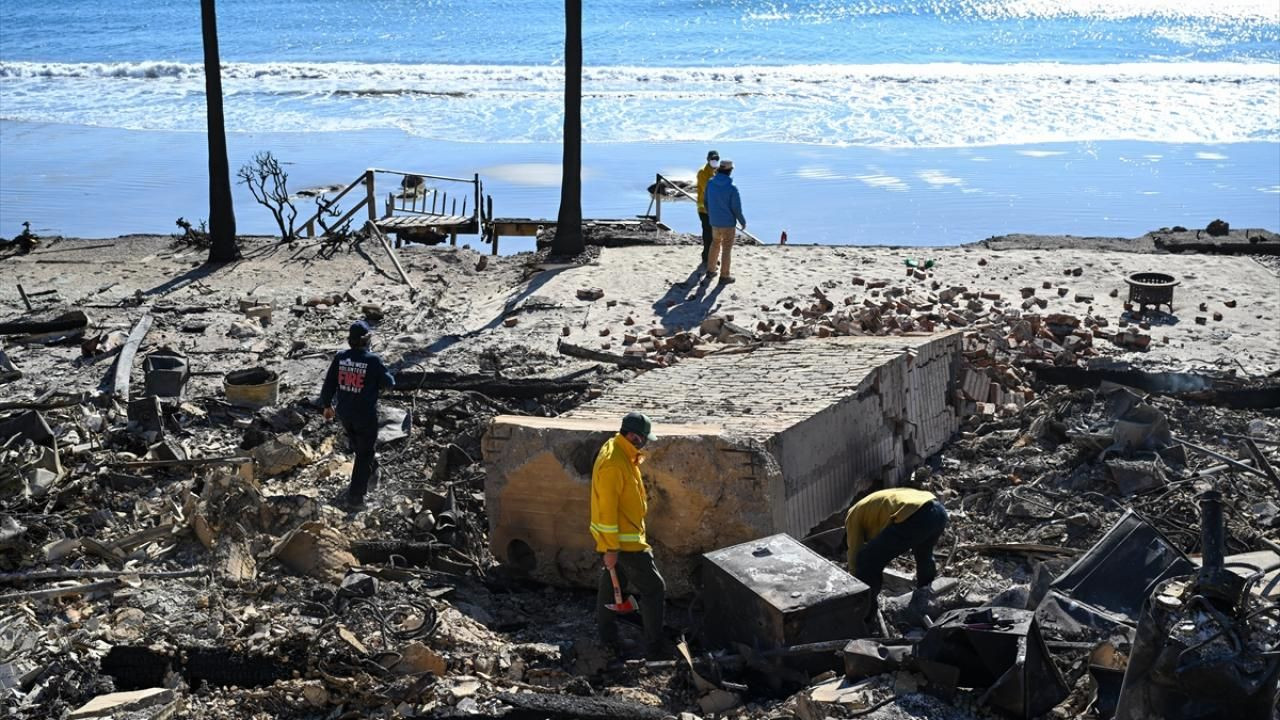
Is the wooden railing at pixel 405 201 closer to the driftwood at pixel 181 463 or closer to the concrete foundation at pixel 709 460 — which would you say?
the driftwood at pixel 181 463

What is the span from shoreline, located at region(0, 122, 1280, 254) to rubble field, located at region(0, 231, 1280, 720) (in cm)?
278

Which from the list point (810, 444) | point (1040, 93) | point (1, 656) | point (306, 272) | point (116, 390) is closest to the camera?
point (1, 656)

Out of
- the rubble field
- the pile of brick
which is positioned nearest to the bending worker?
the rubble field

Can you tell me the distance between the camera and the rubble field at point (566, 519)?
7223 millimetres

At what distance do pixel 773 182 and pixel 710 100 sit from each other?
527 inches

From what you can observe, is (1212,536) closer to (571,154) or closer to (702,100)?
(571,154)

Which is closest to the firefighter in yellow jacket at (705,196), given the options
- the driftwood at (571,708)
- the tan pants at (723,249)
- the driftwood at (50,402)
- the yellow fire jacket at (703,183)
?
the yellow fire jacket at (703,183)

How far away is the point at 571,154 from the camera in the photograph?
18266mm

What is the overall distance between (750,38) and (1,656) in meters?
46.9

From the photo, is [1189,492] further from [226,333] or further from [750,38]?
[750,38]

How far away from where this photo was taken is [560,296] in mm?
16438

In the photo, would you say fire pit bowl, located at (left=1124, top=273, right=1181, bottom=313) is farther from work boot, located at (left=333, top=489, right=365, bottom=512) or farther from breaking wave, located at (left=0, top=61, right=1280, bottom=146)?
breaking wave, located at (left=0, top=61, right=1280, bottom=146)

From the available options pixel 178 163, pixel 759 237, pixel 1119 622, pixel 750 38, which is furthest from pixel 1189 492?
pixel 750 38

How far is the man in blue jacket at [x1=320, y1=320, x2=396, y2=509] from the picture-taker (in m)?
10.6
